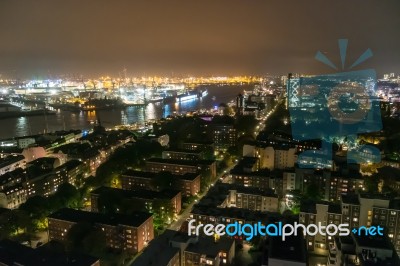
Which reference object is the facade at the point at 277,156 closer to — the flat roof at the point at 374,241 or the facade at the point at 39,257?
the flat roof at the point at 374,241

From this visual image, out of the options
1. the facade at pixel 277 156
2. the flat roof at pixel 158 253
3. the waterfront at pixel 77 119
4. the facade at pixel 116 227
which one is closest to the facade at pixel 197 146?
the facade at pixel 277 156

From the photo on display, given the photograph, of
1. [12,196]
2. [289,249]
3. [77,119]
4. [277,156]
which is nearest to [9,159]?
[12,196]

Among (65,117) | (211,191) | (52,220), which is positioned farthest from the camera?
(65,117)

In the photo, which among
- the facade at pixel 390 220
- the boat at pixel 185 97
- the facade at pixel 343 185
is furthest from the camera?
the boat at pixel 185 97

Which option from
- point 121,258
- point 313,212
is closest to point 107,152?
point 121,258

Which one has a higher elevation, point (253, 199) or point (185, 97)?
point (185, 97)

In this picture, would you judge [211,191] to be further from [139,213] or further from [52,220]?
[52,220]

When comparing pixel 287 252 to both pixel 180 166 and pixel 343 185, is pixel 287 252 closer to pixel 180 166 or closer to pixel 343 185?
pixel 343 185
